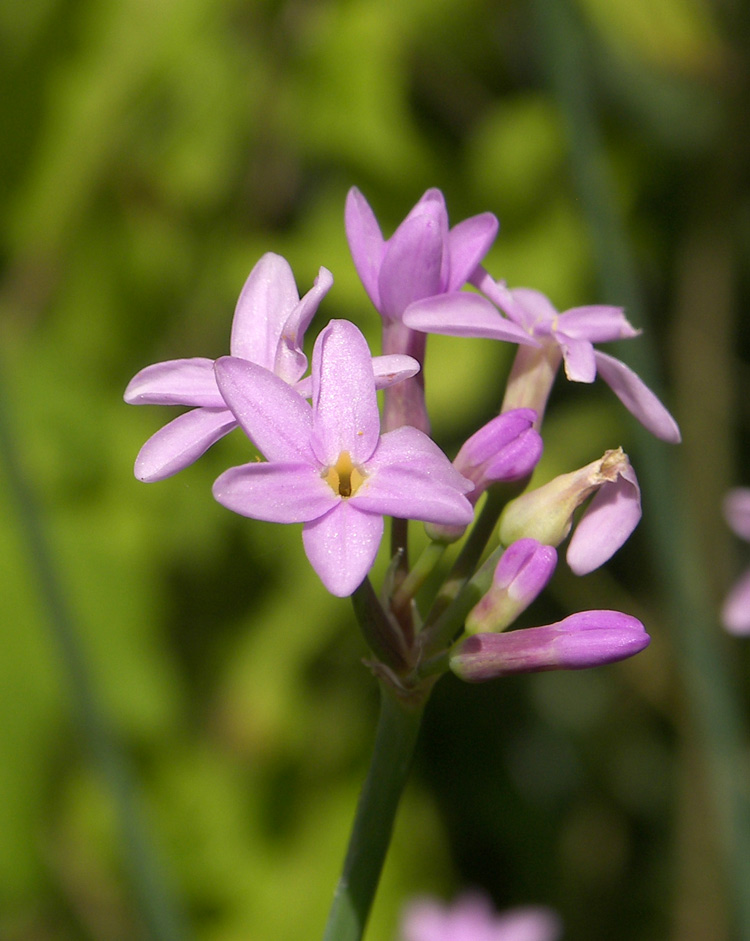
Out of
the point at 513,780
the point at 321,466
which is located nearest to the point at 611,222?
the point at 321,466

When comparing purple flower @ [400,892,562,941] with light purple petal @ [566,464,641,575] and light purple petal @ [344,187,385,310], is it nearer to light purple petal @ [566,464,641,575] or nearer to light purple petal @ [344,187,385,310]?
light purple petal @ [566,464,641,575]

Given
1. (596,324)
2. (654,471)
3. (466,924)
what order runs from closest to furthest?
(596,324) < (654,471) < (466,924)

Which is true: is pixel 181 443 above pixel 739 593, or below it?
above

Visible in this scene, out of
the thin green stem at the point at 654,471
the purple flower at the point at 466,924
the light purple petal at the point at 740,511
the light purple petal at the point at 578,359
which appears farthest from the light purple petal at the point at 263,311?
the purple flower at the point at 466,924

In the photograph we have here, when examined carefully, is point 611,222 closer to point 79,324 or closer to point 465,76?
point 465,76

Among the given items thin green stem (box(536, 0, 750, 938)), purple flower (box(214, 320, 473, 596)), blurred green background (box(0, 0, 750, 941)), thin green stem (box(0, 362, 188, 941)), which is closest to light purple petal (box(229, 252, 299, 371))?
purple flower (box(214, 320, 473, 596))

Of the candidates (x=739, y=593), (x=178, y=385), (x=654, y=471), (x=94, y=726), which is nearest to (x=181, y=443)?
(x=178, y=385)

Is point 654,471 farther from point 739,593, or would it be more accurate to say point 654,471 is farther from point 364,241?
point 364,241

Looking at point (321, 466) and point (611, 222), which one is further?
point (611, 222)
